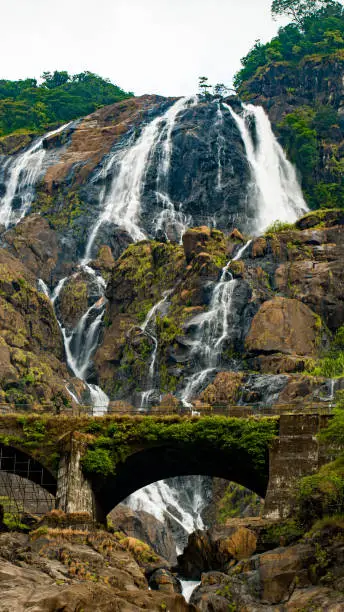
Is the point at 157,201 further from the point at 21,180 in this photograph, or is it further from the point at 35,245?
the point at 21,180

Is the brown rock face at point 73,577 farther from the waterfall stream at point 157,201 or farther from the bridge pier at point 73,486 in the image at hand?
the waterfall stream at point 157,201

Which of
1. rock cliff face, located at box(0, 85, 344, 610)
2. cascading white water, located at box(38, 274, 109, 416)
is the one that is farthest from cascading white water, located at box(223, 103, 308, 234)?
cascading white water, located at box(38, 274, 109, 416)

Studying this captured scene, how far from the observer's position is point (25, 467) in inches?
2266

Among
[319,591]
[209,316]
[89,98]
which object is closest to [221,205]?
[209,316]

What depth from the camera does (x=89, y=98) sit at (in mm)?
157125

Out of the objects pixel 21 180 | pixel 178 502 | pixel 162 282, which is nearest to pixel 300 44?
pixel 21 180

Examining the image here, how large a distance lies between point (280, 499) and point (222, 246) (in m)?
47.1

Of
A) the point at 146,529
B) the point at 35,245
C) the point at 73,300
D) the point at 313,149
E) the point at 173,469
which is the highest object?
the point at 313,149

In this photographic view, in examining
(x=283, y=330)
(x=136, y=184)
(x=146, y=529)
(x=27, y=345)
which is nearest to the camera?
(x=146, y=529)

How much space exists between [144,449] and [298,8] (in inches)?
4857

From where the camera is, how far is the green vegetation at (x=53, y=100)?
491 feet

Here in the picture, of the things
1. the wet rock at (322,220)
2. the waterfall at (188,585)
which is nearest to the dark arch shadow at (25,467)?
the waterfall at (188,585)

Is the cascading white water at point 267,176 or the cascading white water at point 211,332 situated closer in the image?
the cascading white water at point 211,332

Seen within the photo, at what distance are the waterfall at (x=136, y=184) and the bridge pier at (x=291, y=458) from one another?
6342 cm
